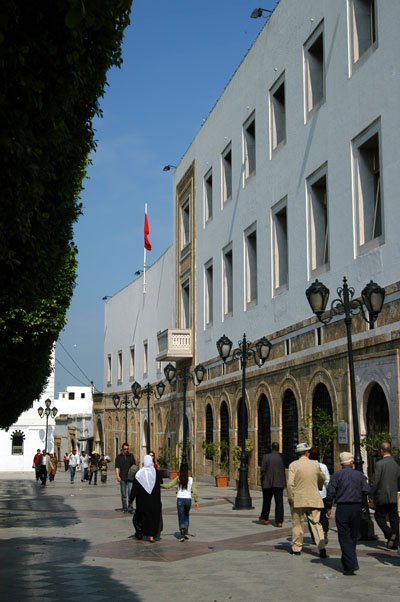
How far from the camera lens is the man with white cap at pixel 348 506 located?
375 inches

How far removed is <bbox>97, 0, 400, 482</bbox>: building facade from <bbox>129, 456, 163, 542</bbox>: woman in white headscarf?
4932mm

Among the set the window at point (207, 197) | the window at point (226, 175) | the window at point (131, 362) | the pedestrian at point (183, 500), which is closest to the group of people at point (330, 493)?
the pedestrian at point (183, 500)

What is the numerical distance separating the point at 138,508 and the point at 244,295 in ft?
45.2

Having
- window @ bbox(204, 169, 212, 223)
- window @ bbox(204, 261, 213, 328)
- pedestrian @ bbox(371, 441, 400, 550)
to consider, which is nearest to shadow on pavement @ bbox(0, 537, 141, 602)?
pedestrian @ bbox(371, 441, 400, 550)

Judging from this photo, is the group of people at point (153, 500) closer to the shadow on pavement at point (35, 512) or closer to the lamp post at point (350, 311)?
the lamp post at point (350, 311)

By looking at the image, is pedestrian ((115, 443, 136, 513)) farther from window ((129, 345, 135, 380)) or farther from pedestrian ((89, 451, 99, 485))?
window ((129, 345, 135, 380))

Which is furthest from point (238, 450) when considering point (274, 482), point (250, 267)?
point (274, 482)

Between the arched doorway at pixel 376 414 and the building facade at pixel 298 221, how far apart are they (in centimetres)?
4

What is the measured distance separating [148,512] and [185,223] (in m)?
25.6

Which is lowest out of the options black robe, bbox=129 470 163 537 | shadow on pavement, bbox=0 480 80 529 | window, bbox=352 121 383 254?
shadow on pavement, bbox=0 480 80 529

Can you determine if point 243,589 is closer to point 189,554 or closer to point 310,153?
point 189,554

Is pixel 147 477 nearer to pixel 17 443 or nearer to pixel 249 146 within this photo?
pixel 249 146

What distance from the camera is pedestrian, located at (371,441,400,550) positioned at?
433 inches

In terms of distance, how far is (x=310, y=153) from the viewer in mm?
20266
